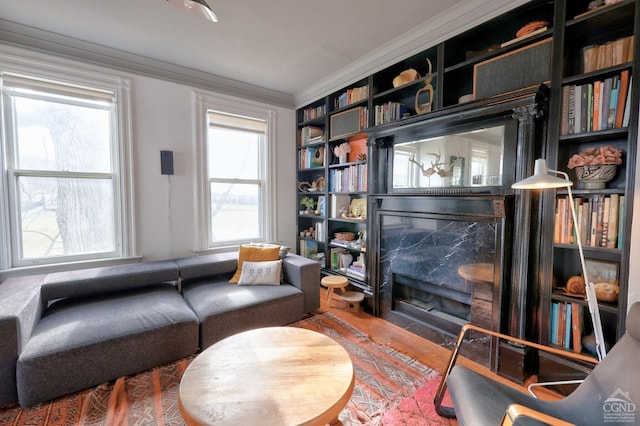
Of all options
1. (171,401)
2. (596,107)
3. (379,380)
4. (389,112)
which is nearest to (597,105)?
(596,107)

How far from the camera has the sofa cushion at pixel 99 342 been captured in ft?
5.05

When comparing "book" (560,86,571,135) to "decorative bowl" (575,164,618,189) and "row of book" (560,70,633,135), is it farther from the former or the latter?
"decorative bowl" (575,164,618,189)

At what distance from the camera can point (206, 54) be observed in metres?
2.65

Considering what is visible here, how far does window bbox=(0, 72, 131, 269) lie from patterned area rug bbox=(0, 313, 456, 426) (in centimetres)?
143

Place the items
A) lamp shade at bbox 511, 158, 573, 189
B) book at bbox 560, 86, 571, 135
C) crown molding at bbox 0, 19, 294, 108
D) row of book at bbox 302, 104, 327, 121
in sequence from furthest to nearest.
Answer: row of book at bbox 302, 104, 327, 121 < crown molding at bbox 0, 19, 294, 108 < book at bbox 560, 86, 571, 135 < lamp shade at bbox 511, 158, 573, 189

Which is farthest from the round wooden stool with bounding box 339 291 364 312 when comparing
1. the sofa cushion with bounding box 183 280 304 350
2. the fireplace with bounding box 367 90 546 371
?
the sofa cushion with bounding box 183 280 304 350

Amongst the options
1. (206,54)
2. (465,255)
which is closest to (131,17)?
(206,54)

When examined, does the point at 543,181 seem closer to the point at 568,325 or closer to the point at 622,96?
the point at 622,96

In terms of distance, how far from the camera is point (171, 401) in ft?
5.26

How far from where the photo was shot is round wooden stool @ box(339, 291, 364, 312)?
278cm

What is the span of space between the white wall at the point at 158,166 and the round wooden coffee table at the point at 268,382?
6.09 ft

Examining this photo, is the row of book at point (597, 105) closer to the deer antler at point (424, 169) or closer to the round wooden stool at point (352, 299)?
the deer antler at point (424, 169)

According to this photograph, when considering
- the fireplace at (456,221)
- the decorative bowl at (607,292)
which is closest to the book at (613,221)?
the decorative bowl at (607,292)

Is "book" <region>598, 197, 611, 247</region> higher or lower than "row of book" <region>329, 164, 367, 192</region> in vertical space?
lower
